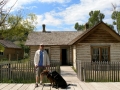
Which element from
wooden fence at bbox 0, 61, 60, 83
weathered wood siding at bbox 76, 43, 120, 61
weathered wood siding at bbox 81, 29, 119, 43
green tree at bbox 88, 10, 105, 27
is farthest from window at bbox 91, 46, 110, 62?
green tree at bbox 88, 10, 105, 27

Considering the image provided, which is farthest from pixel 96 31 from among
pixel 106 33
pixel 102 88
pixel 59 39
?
pixel 102 88

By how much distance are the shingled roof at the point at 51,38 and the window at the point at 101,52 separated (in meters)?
8.06

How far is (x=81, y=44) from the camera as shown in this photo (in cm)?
2120

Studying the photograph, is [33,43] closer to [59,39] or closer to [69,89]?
[59,39]

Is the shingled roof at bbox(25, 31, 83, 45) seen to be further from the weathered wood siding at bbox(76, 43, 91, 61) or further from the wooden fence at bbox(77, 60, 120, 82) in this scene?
the wooden fence at bbox(77, 60, 120, 82)

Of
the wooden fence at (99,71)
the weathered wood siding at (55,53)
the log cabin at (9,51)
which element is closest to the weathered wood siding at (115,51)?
the wooden fence at (99,71)

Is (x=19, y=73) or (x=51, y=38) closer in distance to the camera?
(x=19, y=73)

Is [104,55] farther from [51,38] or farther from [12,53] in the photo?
[12,53]

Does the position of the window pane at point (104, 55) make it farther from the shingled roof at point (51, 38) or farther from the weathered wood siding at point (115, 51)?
the shingled roof at point (51, 38)

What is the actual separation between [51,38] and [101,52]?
11.0 m

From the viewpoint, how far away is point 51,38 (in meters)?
30.2

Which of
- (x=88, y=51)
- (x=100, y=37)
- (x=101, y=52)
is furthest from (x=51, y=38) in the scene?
(x=101, y=52)

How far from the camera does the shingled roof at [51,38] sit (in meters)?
28.6

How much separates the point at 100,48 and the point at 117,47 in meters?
1.84
